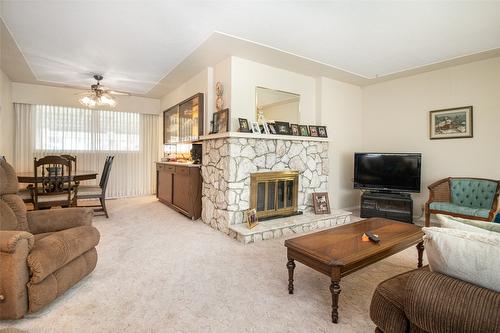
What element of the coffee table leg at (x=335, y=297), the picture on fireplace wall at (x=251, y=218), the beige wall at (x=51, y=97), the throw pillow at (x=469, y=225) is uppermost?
the beige wall at (x=51, y=97)

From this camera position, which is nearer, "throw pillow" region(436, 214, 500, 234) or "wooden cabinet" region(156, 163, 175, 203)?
"throw pillow" region(436, 214, 500, 234)

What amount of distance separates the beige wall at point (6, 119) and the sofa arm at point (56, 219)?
3565 millimetres

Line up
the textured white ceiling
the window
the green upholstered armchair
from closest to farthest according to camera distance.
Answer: the textured white ceiling
the green upholstered armchair
the window

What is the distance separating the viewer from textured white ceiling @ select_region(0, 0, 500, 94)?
2539mm

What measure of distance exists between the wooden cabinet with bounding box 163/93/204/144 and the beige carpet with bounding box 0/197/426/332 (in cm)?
212

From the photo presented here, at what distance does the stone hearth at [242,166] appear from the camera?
3.62m

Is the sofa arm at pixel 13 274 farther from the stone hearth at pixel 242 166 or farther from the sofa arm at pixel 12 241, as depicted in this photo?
the stone hearth at pixel 242 166

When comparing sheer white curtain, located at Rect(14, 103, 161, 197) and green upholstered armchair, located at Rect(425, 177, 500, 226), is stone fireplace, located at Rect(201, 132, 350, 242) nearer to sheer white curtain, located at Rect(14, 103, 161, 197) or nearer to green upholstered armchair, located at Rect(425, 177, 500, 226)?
green upholstered armchair, located at Rect(425, 177, 500, 226)

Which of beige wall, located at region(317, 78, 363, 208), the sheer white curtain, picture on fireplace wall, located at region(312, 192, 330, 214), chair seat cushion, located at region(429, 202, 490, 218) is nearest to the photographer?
chair seat cushion, located at region(429, 202, 490, 218)

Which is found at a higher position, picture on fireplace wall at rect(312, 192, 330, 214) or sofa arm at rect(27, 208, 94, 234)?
sofa arm at rect(27, 208, 94, 234)

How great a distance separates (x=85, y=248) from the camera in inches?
83.7

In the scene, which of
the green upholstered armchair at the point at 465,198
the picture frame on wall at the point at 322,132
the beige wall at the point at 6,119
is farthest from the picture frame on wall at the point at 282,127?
the beige wall at the point at 6,119

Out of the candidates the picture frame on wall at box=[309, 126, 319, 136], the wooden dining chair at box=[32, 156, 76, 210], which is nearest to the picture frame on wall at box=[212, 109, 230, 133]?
the picture frame on wall at box=[309, 126, 319, 136]

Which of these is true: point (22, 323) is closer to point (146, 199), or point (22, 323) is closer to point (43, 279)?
point (43, 279)
